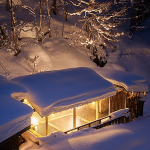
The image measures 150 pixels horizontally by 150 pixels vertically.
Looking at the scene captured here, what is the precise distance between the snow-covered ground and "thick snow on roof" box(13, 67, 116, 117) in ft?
4.45

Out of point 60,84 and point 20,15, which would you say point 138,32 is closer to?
point 20,15

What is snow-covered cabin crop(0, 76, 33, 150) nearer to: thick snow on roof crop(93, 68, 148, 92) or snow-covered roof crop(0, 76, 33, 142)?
snow-covered roof crop(0, 76, 33, 142)

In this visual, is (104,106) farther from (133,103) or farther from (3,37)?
(3,37)

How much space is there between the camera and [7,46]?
57.8 ft

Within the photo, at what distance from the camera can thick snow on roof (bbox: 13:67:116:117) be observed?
741 cm

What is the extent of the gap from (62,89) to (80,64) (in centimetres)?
1057

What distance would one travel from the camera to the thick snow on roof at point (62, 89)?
741 centimetres

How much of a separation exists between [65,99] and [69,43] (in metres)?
14.0

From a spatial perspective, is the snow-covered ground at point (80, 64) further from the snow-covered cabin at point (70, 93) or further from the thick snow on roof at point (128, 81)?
the thick snow on roof at point (128, 81)

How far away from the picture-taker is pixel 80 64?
18.7m

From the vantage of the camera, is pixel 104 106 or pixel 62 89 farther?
pixel 104 106

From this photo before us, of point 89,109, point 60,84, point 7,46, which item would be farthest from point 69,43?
point 60,84

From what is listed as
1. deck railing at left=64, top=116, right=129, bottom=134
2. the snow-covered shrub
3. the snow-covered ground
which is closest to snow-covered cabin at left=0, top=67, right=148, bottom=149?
deck railing at left=64, top=116, right=129, bottom=134

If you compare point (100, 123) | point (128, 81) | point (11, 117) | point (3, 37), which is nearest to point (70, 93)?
point (100, 123)
